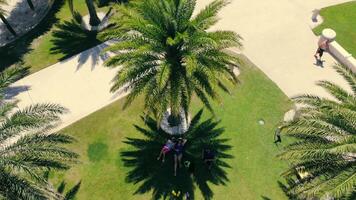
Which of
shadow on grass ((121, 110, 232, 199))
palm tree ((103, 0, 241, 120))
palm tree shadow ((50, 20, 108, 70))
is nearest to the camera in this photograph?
palm tree ((103, 0, 241, 120))

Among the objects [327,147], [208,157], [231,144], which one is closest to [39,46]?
[208,157]

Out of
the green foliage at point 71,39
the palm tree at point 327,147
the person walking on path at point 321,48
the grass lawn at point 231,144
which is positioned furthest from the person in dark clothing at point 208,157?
the green foliage at point 71,39

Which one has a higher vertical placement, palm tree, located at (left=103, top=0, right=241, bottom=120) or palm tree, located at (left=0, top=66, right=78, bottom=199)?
palm tree, located at (left=103, top=0, right=241, bottom=120)

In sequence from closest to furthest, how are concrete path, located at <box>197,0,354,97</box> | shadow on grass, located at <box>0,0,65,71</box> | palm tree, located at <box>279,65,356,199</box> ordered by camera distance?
palm tree, located at <box>279,65,356,199</box> → concrete path, located at <box>197,0,354,97</box> → shadow on grass, located at <box>0,0,65,71</box>

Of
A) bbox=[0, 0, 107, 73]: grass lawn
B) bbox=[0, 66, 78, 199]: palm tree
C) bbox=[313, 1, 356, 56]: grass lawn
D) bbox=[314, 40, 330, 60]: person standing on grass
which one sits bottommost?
bbox=[0, 66, 78, 199]: palm tree

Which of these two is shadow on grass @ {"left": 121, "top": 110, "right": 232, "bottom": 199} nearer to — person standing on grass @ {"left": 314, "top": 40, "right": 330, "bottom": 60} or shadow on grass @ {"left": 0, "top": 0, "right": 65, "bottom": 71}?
person standing on grass @ {"left": 314, "top": 40, "right": 330, "bottom": 60}

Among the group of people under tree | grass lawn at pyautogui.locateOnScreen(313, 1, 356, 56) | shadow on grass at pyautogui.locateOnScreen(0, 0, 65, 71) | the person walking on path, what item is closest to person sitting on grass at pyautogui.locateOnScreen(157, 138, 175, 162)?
the group of people under tree

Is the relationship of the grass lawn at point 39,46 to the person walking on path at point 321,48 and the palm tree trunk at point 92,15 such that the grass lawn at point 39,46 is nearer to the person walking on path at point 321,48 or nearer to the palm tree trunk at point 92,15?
the palm tree trunk at point 92,15

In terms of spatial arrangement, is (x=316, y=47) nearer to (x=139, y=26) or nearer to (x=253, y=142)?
(x=253, y=142)
